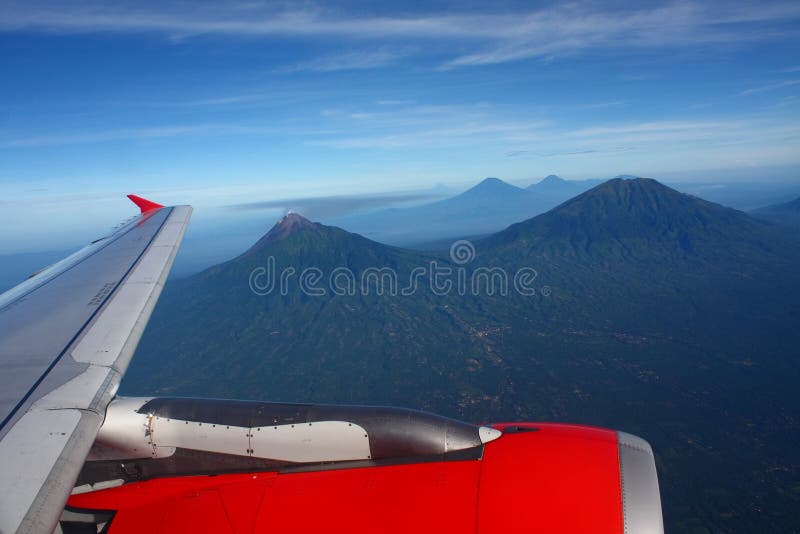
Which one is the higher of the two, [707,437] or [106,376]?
[106,376]

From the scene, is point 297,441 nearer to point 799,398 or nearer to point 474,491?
point 474,491

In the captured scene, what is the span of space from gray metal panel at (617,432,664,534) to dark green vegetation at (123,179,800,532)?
53.9 metres

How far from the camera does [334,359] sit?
104 meters

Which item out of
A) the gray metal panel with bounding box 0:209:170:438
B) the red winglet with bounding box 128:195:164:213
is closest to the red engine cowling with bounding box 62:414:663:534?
the gray metal panel with bounding box 0:209:170:438

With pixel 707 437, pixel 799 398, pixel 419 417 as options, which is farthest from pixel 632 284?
pixel 419 417

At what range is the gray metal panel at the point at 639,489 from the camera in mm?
4734

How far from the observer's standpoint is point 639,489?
203 inches

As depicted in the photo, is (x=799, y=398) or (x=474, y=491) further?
(x=799, y=398)

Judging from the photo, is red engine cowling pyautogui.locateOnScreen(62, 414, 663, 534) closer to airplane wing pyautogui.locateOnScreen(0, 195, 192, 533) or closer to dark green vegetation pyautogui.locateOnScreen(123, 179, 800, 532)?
airplane wing pyautogui.locateOnScreen(0, 195, 192, 533)

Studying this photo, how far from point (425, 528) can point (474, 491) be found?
31.0 inches

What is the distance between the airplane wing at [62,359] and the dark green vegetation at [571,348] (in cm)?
5758

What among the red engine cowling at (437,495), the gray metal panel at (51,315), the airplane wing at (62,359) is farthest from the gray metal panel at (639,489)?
the gray metal panel at (51,315)

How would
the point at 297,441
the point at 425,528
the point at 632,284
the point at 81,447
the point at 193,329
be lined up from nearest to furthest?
1. the point at 81,447
2. the point at 425,528
3. the point at 297,441
4. the point at 193,329
5. the point at 632,284

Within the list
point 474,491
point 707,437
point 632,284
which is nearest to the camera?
point 474,491
